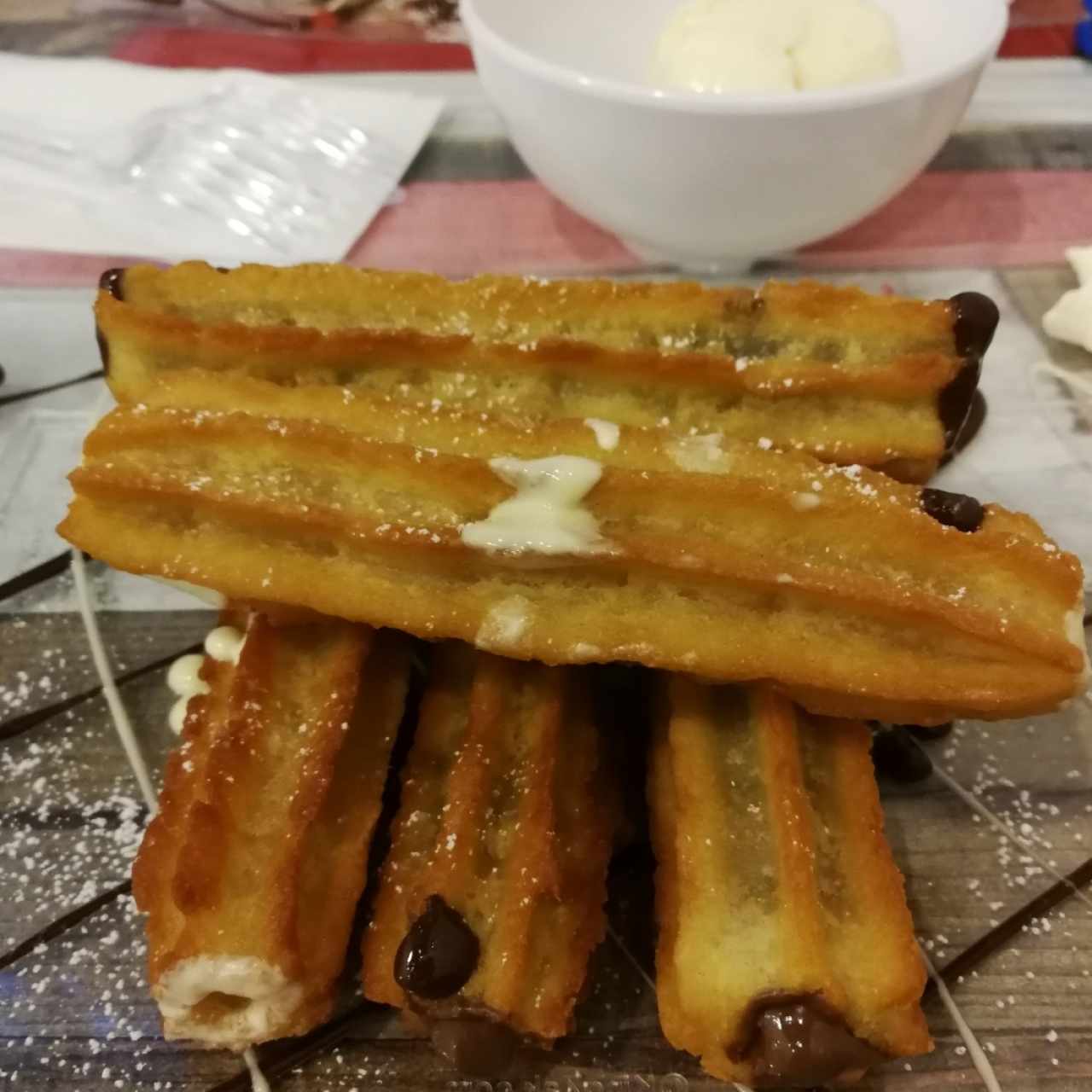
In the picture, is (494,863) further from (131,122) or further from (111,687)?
(131,122)

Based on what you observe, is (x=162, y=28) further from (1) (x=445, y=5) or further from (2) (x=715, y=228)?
(2) (x=715, y=228)

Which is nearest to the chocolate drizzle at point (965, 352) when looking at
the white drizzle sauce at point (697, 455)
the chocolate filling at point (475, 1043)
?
the white drizzle sauce at point (697, 455)

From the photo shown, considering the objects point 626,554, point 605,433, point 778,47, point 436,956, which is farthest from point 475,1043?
point 778,47

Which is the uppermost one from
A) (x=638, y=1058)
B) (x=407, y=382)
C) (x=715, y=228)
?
(x=407, y=382)

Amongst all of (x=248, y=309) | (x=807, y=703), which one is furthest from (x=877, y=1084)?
(x=248, y=309)

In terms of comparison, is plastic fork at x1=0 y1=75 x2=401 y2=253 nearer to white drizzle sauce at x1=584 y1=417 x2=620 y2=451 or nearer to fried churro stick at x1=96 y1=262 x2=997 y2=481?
fried churro stick at x1=96 y1=262 x2=997 y2=481

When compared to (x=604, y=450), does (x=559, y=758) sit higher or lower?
lower

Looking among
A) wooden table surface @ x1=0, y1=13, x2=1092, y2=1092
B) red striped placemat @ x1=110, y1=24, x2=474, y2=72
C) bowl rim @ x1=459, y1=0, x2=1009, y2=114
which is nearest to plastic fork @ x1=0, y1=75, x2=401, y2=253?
red striped placemat @ x1=110, y1=24, x2=474, y2=72
